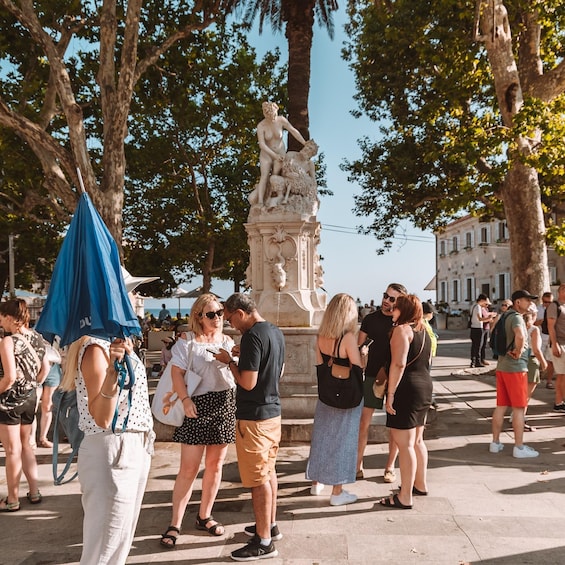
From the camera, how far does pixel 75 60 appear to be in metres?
16.8

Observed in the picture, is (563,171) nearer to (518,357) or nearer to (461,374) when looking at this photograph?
(461,374)

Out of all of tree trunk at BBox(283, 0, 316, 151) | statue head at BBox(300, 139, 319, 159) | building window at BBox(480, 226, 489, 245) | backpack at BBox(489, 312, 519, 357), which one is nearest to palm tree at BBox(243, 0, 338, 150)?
tree trunk at BBox(283, 0, 316, 151)

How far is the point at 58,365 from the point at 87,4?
409 inches

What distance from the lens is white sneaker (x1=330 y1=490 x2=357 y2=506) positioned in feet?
17.0

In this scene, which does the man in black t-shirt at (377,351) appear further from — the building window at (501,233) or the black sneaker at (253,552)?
the building window at (501,233)

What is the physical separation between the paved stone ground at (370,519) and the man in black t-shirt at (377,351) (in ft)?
0.84

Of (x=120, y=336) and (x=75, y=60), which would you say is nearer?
(x=120, y=336)

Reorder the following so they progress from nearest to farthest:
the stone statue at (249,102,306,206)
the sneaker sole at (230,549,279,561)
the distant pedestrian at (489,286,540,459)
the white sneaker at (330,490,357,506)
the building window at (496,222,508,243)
Result: the sneaker sole at (230,549,279,561) → the white sneaker at (330,490,357,506) → the distant pedestrian at (489,286,540,459) → the stone statue at (249,102,306,206) → the building window at (496,222,508,243)

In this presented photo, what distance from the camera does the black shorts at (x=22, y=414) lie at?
16.8ft

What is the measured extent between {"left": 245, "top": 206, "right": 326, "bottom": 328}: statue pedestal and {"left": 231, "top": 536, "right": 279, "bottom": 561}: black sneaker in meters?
5.51

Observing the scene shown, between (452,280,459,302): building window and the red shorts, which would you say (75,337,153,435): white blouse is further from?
(452,280,459,302): building window

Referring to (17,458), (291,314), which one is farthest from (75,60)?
(17,458)

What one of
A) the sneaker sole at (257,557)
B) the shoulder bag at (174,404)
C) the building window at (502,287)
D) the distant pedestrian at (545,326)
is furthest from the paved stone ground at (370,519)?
the building window at (502,287)

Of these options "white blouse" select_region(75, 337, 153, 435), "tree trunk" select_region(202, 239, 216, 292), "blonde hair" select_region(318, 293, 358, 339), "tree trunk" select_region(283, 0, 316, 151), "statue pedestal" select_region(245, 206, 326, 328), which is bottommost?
"white blouse" select_region(75, 337, 153, 435)
